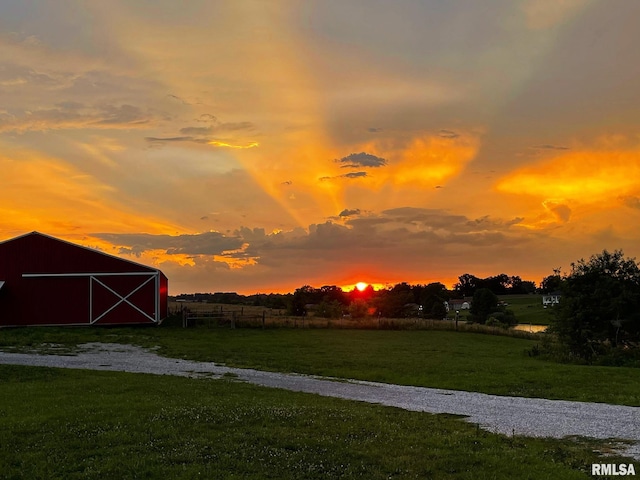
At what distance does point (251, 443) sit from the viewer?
9273mm

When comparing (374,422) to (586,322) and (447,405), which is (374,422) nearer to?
(447,405)

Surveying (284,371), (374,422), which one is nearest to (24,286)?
(284,371)

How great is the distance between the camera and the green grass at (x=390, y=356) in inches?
744

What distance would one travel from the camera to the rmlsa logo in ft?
27.0

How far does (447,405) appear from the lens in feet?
48.5

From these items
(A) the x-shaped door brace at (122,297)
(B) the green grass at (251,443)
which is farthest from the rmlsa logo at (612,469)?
(A) the x-shaped door brace at (122,297)

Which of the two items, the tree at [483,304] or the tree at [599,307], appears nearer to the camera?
the tree at [599,307]

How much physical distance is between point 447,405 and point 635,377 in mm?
10122

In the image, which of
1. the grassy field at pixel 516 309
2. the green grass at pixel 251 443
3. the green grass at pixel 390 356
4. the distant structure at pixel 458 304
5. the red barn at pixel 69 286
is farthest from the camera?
the distant structure at pixel 458 304

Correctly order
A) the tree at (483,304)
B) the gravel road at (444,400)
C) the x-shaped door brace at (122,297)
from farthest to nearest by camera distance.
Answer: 1. the tree at (483,304)
2. the x-shaped door brace at (122,297)
3. the gravel road at (444,400)

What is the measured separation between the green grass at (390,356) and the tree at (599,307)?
2516 millimetres

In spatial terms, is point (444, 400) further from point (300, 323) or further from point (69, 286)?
point (69, 286)

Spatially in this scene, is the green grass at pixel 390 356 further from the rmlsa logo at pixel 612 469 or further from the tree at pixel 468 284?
the tree at pixel 468 284

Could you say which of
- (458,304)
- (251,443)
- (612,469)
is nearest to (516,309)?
(458,304)
